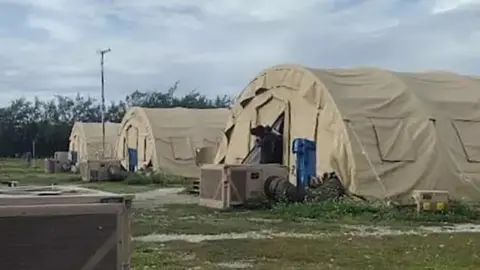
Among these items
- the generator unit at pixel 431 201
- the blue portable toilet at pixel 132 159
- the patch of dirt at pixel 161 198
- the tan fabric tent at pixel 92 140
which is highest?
the tan fabric tent at pixel 92 140

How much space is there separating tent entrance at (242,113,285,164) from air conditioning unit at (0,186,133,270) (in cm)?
1706

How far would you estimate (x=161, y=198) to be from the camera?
848 inches

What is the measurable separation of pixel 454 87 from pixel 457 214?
250 inches

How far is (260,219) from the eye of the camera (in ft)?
48.2

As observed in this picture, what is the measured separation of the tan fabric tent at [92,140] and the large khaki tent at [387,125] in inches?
990

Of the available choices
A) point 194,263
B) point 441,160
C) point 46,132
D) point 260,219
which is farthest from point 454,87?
point 46,132

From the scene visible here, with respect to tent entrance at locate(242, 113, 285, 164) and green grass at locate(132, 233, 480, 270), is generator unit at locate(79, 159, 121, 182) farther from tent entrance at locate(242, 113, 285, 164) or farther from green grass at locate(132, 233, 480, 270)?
green grass at locate(132, 233, 480, 270)

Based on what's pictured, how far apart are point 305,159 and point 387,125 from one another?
201cm

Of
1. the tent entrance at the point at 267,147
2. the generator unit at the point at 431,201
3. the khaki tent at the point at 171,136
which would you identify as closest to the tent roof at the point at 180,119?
the khaki tent at the point at 171,136

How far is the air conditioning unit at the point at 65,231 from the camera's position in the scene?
12.4ft

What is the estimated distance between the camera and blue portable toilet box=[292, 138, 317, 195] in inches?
747

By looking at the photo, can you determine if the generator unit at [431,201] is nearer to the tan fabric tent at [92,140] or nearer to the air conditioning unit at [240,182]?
the air conditioning unit at [240,182]

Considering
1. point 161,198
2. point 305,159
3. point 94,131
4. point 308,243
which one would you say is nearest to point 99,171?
point 161,198

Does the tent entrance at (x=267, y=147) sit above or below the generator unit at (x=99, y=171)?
above
